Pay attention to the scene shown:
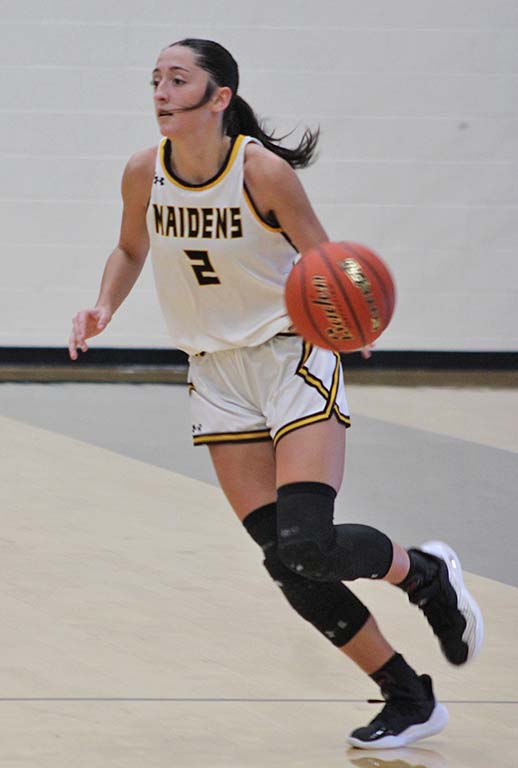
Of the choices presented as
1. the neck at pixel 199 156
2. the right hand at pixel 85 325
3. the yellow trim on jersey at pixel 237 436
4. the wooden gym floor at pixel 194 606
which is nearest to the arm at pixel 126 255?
the right hand at pixel 85 325

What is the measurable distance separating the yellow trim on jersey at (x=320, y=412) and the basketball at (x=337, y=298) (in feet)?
0.67

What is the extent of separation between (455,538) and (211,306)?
2240mm

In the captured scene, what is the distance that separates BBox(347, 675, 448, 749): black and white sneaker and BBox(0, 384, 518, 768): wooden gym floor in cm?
4

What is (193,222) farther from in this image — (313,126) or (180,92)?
(313,126)

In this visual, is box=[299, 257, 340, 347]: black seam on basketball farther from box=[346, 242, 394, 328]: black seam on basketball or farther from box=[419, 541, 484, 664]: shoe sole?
box=[419, 541, 484, 664]: shoe sole

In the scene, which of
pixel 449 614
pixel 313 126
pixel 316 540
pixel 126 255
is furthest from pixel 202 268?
pixel 313 126

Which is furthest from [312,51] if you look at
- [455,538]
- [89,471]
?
[455,538]

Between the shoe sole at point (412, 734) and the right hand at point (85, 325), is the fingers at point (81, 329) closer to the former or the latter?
the right hand at point (85, 325)

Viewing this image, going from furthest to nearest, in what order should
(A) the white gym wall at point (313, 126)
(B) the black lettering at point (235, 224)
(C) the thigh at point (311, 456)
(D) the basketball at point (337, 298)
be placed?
(A) the white gym wall at point (313, 126)
(B) the black lettering at point (235, 224)
(C) the thigh at point (311, 456)
(D) the basketball at point (337, 298)

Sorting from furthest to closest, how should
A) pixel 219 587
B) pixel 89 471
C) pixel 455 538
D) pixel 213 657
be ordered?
pixel 89 471 → pixel 455 538 → pixel 219 587 → pixel 213 657

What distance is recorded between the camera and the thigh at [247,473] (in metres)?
3.45

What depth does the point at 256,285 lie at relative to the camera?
135 inches

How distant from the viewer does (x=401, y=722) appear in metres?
3.42

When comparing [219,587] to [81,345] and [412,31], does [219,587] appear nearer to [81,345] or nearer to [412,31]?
[81,345]
